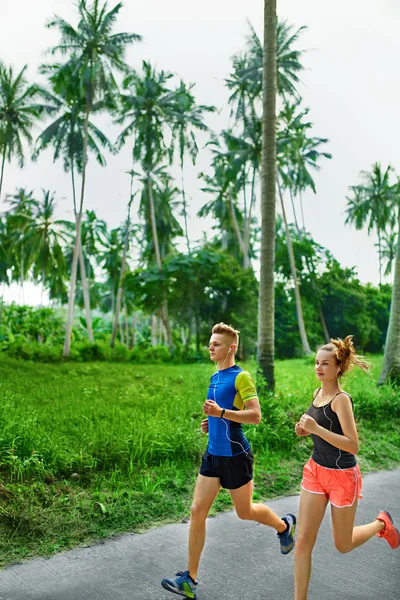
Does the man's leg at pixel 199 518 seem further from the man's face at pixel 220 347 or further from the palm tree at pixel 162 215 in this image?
the palm tree at pixel 162 215

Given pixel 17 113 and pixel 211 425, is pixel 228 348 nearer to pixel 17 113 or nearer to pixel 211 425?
pixel 211 425

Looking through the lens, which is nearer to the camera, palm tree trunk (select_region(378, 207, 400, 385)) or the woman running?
the woman running

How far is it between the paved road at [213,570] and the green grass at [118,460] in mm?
315

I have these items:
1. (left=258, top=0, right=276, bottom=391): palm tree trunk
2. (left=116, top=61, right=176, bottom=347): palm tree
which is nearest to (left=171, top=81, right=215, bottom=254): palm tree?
(left=116, top=61, right=176, bottom=347): palm tree

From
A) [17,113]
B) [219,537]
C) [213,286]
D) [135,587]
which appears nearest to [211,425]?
[135,587]

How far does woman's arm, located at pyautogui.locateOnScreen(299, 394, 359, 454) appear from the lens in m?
3.13

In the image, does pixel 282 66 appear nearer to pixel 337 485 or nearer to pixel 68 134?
pixel 68 134

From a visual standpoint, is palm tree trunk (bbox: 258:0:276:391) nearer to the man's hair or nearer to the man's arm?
the man's hair

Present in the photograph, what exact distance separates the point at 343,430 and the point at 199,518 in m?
1.00

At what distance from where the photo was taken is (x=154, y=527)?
4.88m

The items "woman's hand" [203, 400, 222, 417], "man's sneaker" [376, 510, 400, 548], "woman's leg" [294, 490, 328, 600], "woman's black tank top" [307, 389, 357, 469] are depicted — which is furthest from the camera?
"man's sneaker" [376, 510, 400, 548]

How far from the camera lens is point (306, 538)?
3.11 meters

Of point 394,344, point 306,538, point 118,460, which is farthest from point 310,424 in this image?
point 394,344

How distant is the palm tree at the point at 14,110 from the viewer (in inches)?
1079
